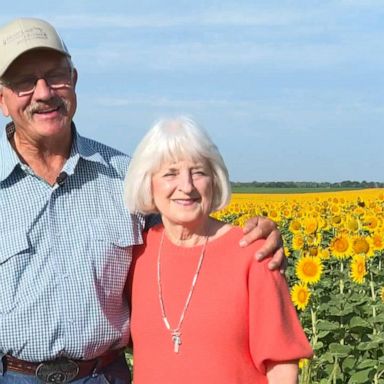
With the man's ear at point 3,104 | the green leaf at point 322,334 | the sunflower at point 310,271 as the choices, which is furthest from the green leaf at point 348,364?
the man's ear at point 3,104

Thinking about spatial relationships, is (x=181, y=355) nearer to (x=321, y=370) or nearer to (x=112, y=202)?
(x=112, y=202)

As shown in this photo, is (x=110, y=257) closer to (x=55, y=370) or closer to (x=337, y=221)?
(x=55, y=370)

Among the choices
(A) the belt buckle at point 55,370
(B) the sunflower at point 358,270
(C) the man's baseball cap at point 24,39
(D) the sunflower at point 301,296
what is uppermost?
(C) the man's baseball cap at point 24,39

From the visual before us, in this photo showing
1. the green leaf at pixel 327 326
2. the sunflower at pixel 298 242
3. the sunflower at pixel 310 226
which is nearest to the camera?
the green leaf at pixel 327 326

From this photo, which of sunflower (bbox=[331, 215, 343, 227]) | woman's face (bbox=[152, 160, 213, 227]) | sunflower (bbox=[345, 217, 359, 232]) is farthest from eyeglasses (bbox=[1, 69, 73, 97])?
sunflower (bbox=[331, 215, 343, 227])

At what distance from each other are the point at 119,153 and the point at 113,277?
489 mm

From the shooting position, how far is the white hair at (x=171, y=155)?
3.07 metres

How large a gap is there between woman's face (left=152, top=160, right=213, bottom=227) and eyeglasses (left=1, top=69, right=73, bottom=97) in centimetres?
47

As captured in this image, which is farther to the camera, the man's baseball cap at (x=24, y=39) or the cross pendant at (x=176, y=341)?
the man's baseball cap at (x=24, y=39)

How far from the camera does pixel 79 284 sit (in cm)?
322

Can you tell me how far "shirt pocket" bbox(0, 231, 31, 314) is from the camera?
3.19 m

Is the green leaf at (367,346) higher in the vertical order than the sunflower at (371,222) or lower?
lower

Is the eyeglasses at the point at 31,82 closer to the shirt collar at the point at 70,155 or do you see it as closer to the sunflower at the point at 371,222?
the shirt collar at the point at 70,155

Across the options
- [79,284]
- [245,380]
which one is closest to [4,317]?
[79,284]
